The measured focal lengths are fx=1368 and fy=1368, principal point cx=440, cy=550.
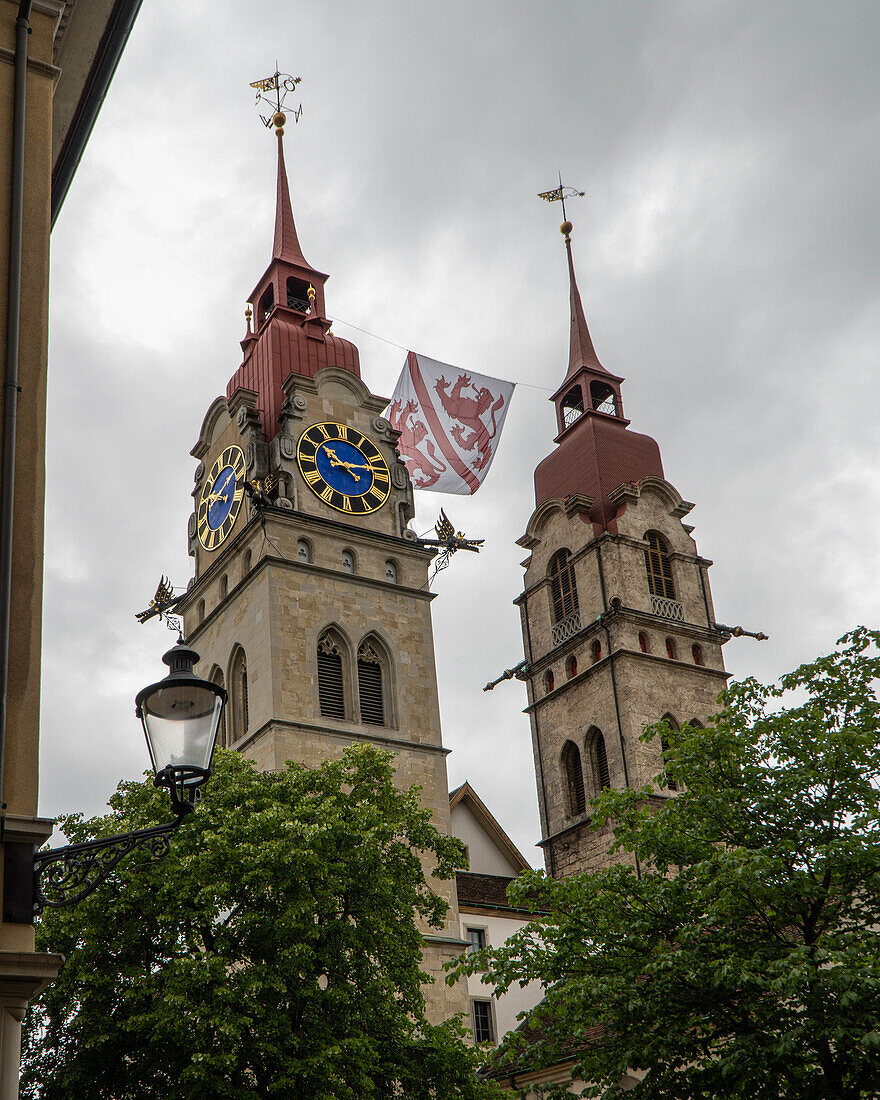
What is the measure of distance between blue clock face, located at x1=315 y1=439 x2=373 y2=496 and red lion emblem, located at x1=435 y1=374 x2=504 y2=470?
3250 mm

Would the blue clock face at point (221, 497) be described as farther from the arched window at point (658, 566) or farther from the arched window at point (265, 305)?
the arched window at point (658, 566)

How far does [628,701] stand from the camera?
43.5 meters

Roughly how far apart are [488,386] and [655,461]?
54.1 ft

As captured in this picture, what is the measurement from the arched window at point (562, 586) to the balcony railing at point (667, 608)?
2869mm

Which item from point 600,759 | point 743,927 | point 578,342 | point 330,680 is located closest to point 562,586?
point 600,759

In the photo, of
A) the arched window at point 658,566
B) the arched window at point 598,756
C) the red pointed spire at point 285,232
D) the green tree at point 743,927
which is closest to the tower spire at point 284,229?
the red pointed spire at point 285,232

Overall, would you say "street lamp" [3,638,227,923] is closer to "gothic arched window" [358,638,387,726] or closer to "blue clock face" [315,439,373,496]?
"gothic arched window" [358,638,387,726]

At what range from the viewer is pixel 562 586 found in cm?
4891

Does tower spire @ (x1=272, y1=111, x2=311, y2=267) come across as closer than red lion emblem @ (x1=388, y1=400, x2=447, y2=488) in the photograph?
No

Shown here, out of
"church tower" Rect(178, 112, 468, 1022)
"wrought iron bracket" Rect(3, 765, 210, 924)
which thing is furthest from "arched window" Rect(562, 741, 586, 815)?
"wrought iron bracket" Rect(3, 765, 210, 924)

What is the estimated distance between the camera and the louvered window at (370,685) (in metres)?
34.8

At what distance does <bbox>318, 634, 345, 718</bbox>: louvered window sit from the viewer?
34156mm

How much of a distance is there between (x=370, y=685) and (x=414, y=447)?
6401 millimetres

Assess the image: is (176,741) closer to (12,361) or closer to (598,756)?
(12,361)
